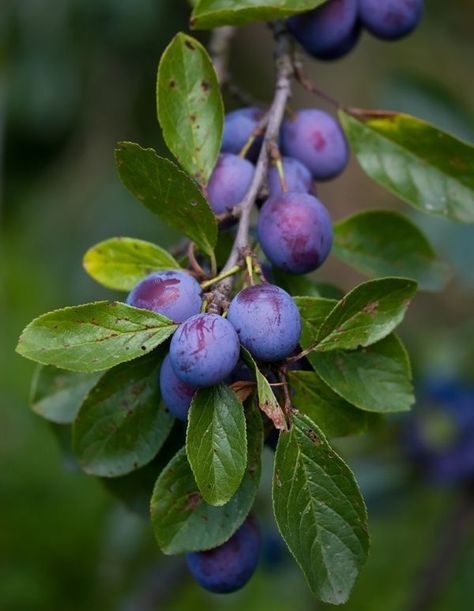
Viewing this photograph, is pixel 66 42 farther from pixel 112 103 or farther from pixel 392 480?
pixel 392 480

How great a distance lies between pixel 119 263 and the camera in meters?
0.83

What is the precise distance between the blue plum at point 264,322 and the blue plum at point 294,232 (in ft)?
0.31

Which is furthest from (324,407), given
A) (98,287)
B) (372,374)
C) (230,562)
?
(98,287)

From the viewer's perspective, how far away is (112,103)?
2.33 meters

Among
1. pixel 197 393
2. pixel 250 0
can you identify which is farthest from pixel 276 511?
pixel 250 0

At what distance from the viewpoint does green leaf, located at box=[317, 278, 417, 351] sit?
735mm

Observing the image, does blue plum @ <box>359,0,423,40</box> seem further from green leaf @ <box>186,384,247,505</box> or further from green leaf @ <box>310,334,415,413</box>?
green leaf @ <box>186,384,247,505</box>

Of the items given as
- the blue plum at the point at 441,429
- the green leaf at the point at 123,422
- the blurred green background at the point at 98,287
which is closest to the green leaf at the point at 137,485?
the green leaf at the point at 123,422

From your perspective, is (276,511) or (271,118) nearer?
(276,511)

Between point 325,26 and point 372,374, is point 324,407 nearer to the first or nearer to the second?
point 372,374

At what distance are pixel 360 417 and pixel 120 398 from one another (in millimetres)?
207

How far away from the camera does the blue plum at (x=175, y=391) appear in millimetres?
721

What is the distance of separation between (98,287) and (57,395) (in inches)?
49.7

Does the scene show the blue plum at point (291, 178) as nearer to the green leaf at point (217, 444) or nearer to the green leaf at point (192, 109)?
the green leaf at point (192, 109)
